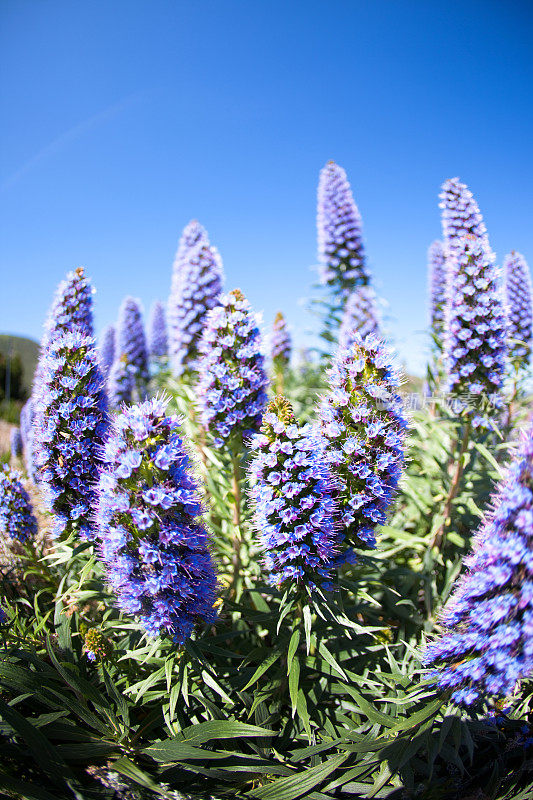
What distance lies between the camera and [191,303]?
5453 millimetres

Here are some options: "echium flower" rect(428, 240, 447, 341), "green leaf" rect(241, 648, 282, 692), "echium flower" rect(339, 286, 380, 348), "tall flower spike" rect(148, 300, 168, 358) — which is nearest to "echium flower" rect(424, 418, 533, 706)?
"green leaf" rect(241, 648, 282, 692)

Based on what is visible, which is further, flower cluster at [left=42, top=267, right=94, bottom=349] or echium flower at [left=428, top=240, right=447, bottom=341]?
echium flower at [left=428, top=240, right=447, bottom=341]

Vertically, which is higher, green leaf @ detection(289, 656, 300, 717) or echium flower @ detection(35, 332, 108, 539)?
echium flower @ detection(35, 332, 108, 539)

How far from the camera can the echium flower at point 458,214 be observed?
4.36 meters

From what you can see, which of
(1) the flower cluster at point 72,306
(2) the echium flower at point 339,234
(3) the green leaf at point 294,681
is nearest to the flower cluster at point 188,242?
(1) the flower cluster at point 72,306

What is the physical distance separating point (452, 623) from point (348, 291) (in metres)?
6.67

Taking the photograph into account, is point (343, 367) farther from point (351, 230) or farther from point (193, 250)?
point (351, 230)

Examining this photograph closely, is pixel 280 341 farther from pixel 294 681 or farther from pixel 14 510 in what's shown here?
pixel 294 681

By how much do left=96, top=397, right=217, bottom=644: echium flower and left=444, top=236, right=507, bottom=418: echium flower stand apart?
104 inches

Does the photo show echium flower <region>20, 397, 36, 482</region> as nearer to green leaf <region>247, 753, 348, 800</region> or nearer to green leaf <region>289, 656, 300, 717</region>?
green leaf <region>289, 656, 300, 717</region>

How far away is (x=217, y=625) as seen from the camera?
3.22 metres

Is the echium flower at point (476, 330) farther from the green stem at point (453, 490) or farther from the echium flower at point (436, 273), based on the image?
the echium flower at point (436, 273)

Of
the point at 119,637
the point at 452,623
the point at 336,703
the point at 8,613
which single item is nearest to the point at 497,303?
the point at 452,623

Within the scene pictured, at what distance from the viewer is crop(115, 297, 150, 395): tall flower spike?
9.55 meters
